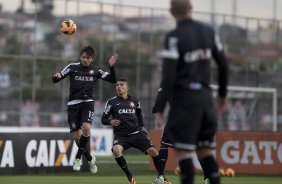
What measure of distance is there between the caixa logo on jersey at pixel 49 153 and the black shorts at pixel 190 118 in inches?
438

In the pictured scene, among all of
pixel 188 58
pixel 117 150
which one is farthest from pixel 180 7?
pixel 117 150

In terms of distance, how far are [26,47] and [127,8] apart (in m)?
5.51

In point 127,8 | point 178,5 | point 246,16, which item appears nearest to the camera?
point 178,5

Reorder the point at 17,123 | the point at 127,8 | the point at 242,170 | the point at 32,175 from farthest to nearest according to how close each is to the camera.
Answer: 1. the point at 127,8
2. the point at 17,123
3. the point at 242,170
4. the point at 32,175

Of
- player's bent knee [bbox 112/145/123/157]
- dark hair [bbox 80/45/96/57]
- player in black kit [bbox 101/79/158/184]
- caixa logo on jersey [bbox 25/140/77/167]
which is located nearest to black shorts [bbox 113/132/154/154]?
player in black kit [bbox 101/79/158/184]

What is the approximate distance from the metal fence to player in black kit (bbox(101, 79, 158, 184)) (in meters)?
20.1

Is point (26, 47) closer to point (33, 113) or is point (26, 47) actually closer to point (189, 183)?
point (33, 113)

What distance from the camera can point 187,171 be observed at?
31.4 ft

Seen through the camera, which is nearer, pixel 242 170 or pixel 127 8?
pixel 242 170

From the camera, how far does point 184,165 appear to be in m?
9.61

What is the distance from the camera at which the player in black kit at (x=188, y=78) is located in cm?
940

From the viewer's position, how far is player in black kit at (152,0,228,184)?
30.8 ft

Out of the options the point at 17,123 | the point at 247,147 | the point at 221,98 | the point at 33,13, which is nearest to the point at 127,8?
the point at 33,13

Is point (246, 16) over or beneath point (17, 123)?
over
